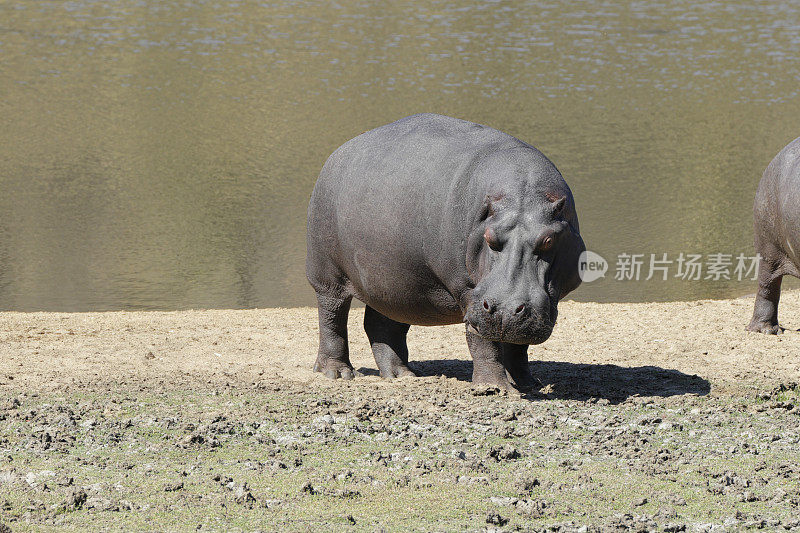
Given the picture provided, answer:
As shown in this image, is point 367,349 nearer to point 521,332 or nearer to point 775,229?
point 521,332

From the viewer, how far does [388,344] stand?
8.24 m

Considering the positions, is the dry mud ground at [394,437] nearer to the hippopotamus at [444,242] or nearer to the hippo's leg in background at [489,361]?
the hippo's leg in background at [489,361]

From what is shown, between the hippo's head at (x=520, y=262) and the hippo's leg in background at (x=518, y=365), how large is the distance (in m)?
0.99

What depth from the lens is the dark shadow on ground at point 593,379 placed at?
7.49 metres

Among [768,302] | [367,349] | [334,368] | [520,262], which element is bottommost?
[367,349]

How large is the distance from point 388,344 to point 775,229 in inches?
144

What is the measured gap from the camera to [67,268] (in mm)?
13680

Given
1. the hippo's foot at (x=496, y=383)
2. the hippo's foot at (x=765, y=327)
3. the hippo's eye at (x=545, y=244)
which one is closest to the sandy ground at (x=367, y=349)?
the hippo's foot at (x=765, y=327)

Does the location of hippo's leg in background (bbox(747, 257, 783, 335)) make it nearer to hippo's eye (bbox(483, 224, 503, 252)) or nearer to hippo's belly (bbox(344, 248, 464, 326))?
hippo's belly (bbox(344, 248, 464, 326))

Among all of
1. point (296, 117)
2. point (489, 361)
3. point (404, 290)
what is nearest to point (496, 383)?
point (489, 361)

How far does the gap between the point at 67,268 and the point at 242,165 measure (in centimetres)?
626

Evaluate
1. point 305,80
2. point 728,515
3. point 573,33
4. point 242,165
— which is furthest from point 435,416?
point 573,33

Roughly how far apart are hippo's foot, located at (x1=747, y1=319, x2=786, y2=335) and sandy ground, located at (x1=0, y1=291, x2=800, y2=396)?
0.39ft

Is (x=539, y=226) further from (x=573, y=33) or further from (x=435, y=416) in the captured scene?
(x=573, y=33)
